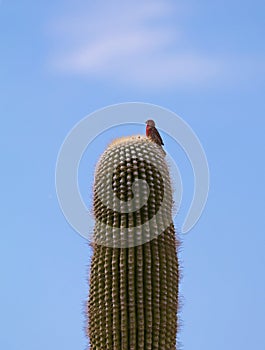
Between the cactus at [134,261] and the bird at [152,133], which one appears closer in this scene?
the cactus at [134,261]

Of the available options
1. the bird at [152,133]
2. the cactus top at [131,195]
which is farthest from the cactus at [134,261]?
the bird at [152,133]

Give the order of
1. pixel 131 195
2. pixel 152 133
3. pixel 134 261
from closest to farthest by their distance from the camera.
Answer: pixel 134 261 < pixel 131 195 < pixel 152 133

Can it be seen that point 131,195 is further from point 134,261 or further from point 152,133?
point 152,133

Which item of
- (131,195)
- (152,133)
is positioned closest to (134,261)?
(131,195)

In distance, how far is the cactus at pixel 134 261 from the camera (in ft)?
27.1

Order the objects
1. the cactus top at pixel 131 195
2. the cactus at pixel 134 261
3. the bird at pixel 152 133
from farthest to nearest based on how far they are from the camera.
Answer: the bird at pixel 152 133 → the cactus top at pixel 131 195 → the cactus at pixel 134 261

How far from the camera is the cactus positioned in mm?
8273

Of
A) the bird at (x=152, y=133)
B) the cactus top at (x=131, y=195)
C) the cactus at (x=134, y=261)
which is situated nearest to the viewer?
the cactus at (x=134, y=261)

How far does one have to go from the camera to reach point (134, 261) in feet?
27.1

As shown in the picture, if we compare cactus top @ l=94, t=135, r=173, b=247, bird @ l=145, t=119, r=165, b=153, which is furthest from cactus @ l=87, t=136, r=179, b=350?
bird @ l=145, t=119, r=165, b=153

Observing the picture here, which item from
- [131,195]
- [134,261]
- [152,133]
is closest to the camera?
[134,261]

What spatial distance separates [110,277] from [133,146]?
1.74 m

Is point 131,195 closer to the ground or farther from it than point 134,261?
farther from it

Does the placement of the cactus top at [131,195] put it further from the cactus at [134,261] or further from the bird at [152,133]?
the bird at [152,133]
